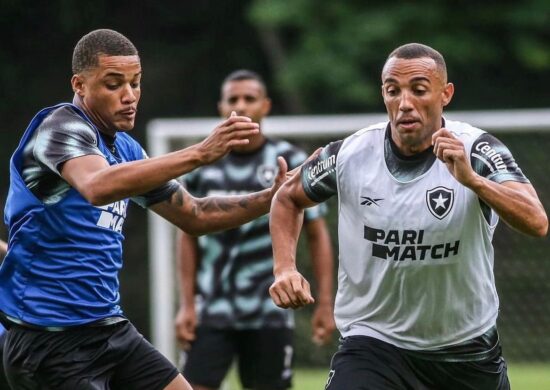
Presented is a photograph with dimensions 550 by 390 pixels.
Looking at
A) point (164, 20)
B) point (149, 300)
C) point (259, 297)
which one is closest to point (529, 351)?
point (259, 297)

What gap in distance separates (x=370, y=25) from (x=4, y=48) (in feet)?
17.5

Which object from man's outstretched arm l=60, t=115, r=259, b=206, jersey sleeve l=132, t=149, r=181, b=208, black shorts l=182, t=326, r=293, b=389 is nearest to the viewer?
man's outstretched arm l=60, t=115, r=259, b=206

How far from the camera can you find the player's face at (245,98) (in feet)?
26.7

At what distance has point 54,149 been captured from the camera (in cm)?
521

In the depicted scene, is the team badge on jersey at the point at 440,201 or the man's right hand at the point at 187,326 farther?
the man's right hand at the point at 187,326

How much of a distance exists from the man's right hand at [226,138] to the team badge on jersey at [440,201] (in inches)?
33.7

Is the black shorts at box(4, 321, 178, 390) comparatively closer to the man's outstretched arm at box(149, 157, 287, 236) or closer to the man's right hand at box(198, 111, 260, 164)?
the man's outstretched arm at box(149, 157, 287, 236)

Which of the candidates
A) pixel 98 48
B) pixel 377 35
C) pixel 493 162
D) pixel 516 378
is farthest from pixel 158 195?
pixel 377 35

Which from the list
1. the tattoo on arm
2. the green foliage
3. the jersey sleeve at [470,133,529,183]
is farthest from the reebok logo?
the green foliage

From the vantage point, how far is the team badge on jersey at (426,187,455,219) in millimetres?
5402

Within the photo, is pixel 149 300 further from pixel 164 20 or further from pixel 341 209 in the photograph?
pixel 341 209

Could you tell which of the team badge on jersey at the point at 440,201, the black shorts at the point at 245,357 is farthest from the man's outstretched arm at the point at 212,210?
the black shorts at the point at 245,357

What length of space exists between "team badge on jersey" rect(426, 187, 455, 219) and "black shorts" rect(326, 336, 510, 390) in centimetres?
61

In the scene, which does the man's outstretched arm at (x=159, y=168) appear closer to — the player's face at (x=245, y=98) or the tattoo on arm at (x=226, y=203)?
the tattoo on arm at (x=226, y=203)
